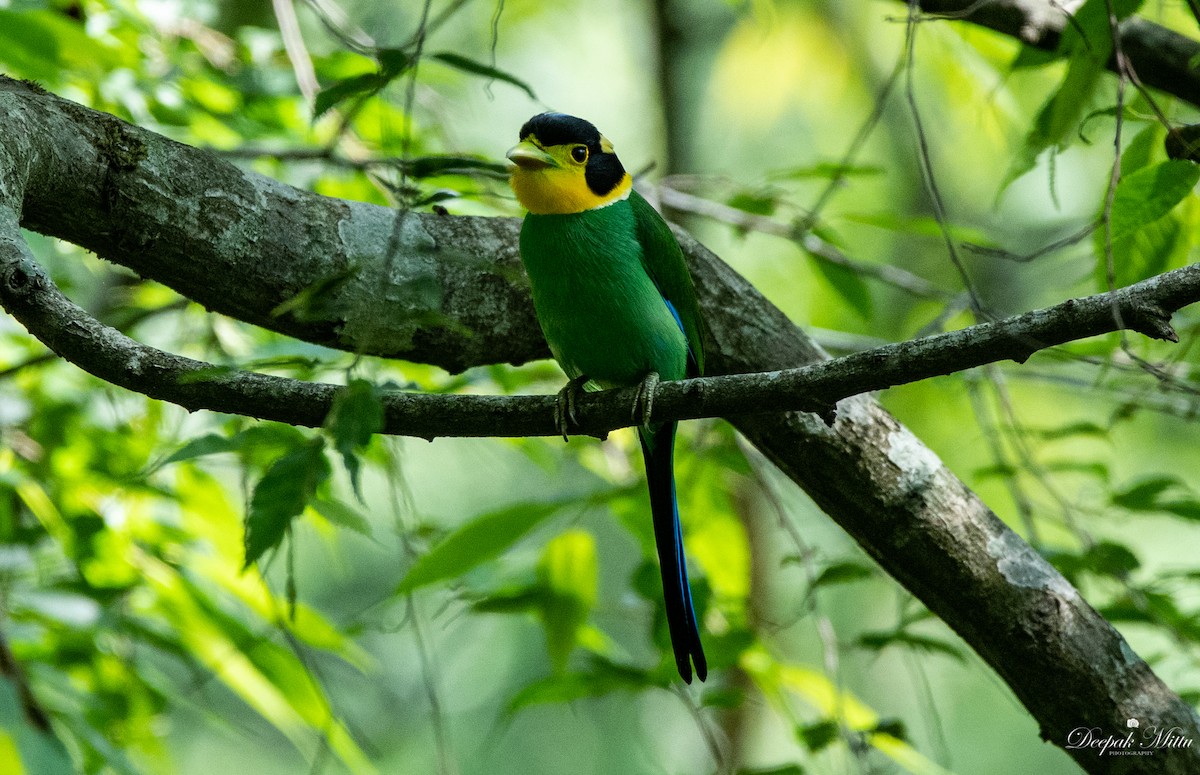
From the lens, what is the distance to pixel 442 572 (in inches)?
104

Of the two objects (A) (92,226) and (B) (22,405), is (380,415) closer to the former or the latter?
(A) (92,226)

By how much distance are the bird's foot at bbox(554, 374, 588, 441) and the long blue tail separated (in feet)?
0.85

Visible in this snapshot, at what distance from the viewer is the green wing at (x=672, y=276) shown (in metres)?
2.75

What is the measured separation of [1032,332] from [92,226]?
1.82 m

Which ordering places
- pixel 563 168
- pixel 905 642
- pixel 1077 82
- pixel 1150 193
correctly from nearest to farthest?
pixel 1150 193 < pixel 1077 82 < pixel 905 642 < pixel 563 168

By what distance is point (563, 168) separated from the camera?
2.89 metres

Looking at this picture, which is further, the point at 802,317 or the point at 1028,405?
the point at 802,317

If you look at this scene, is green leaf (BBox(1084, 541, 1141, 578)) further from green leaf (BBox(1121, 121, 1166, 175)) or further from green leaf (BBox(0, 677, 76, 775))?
green leaf (BBox(0, 677, 76, 775))

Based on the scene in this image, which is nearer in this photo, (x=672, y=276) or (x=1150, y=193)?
(x=1150, y=193)

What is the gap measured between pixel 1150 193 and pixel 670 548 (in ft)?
4.56

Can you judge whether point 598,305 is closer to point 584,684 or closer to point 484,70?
point 484,70

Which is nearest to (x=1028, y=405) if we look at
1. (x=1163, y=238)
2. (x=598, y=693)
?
(x=1163, y=238)

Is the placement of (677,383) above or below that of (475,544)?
below

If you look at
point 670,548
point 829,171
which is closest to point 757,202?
point 829,171
